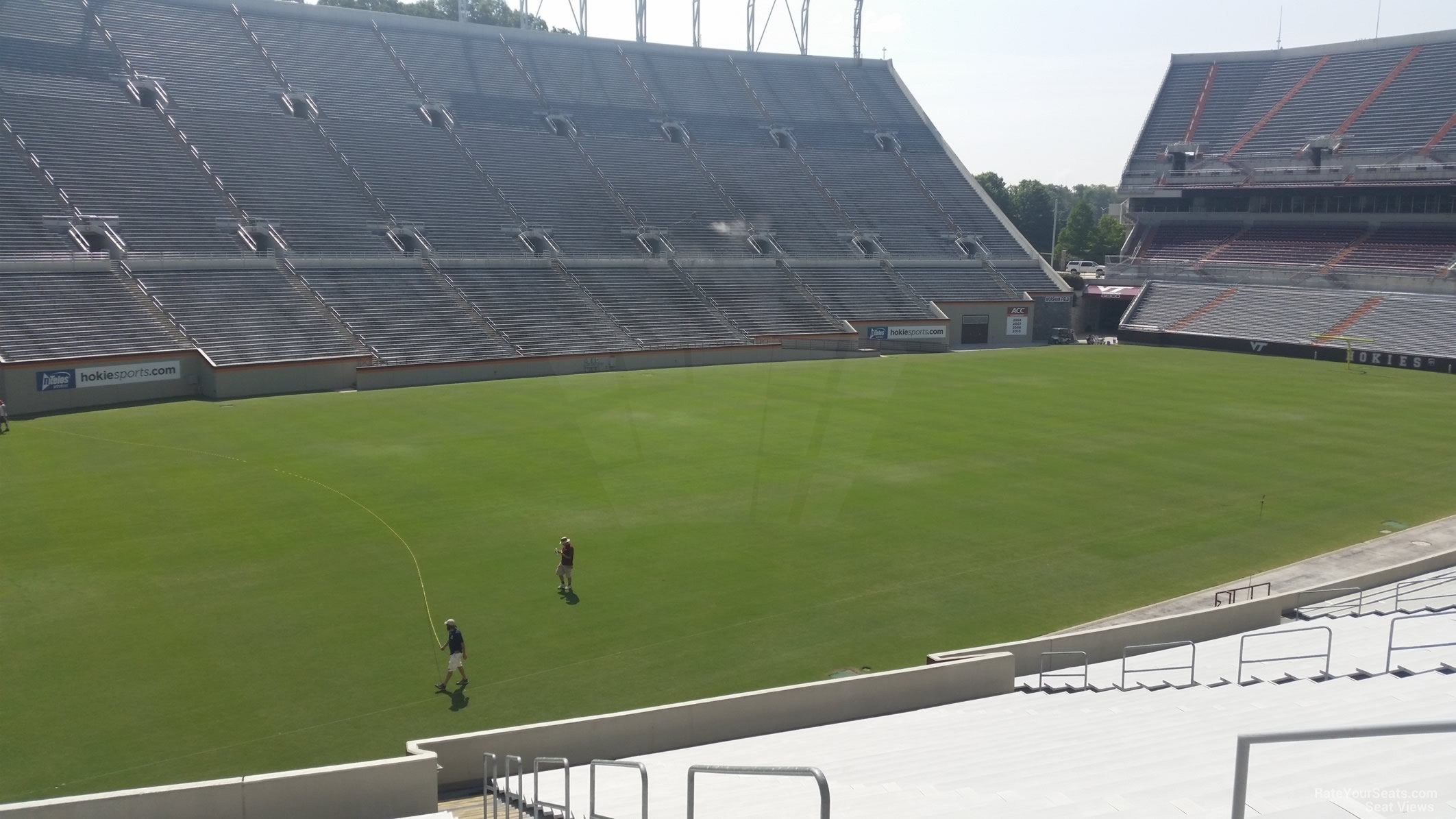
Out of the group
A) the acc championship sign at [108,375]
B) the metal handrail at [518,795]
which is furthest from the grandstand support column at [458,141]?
the metal handrail at [518,795]

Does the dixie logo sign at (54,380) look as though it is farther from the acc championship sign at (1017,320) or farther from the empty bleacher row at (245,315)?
the acc championship sign at (1017,320)

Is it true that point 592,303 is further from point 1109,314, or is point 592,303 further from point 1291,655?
point 1291,655

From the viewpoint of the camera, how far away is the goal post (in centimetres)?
5297

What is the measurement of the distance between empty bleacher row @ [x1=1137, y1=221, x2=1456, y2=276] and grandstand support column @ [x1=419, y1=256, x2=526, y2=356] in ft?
149

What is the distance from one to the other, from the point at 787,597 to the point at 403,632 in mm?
6034

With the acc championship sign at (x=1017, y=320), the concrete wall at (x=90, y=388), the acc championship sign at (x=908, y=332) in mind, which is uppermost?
the acc championship sign at (x=1017, y=320)

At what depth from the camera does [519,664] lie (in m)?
15.1

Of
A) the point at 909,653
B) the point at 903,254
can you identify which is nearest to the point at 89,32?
the point at 903,254

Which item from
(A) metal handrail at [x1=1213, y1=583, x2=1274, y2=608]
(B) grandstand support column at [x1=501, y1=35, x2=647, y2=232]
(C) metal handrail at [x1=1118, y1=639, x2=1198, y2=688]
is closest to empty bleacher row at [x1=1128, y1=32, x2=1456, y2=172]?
(B) grandstand support column at [x1=501, y1=35, x2=647, y2=232]

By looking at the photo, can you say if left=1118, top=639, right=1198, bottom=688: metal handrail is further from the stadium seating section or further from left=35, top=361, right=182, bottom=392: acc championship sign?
left=35, top=361, right=182, bottom=392: acc championship sign

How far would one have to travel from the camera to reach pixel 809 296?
189 ft

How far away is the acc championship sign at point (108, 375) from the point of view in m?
34.1

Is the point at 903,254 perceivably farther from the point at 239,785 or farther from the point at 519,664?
the point at 239,785

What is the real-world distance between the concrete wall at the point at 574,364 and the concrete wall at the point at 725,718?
102 ft
